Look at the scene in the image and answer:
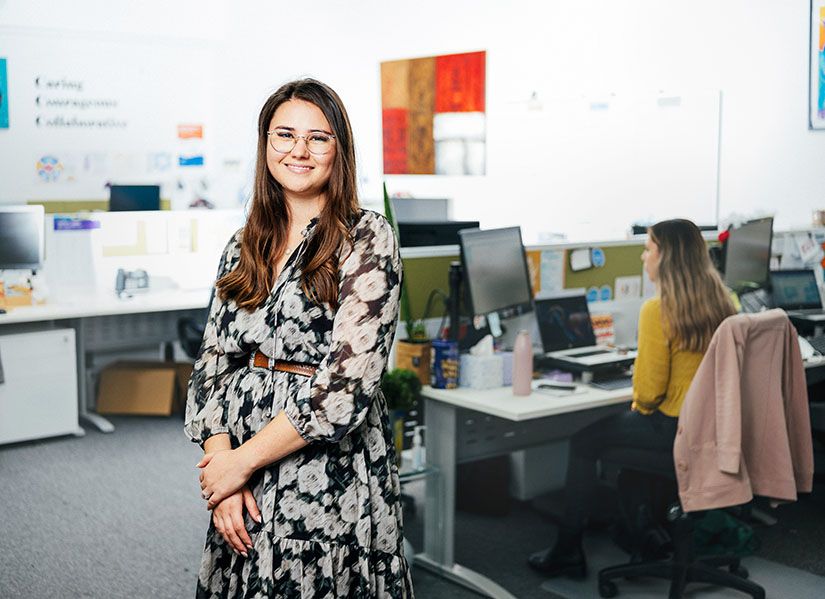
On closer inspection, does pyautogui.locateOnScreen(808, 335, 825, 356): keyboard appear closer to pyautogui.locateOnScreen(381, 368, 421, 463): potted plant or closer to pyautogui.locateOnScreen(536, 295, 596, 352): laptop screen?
pyautogui.locateOnScreen(536, 295, 596, 352): laptop screen

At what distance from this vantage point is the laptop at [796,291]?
3.96m

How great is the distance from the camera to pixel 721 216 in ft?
16.8

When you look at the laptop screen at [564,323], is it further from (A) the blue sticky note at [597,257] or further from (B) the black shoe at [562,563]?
(B) the black shoe at [562,563]

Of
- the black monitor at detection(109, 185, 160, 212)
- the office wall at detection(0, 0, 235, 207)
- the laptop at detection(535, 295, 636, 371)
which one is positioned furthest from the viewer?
the office wall at detection(0, 0, 235, 207)

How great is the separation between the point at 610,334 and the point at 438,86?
3.56 m

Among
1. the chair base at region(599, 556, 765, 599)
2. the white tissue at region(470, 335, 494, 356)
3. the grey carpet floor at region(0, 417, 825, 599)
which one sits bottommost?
the grey carpet floor at region(0, 417, 825, 599)

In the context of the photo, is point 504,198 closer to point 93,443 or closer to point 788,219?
point 788,219

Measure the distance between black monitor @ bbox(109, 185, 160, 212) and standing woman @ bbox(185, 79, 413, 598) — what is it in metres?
3.83

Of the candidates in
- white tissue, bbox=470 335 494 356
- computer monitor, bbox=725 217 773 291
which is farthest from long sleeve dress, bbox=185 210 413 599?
computer monitor, bbox=725 217 773 291

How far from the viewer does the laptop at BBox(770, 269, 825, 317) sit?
3957mm

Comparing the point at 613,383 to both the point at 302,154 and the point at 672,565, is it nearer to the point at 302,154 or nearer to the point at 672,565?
the point at 672,565

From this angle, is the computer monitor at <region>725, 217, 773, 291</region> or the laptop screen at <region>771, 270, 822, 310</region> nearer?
the computer monitor at <region>725, 217, 773, 291</region>

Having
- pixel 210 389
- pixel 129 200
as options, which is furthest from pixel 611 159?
pixel 210 389

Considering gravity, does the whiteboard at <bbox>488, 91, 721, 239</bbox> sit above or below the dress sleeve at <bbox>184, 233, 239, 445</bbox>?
above
